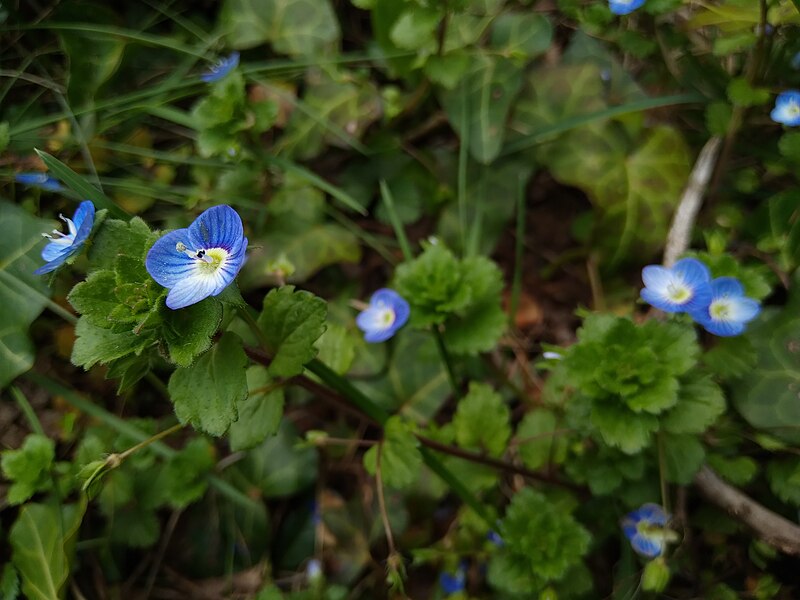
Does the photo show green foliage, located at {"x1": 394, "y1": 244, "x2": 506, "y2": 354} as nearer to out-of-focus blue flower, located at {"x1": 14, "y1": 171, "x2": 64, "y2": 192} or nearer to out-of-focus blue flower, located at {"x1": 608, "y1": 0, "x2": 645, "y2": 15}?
out-of-focus blue flower, located at {"x1": 608, "y1": 0, "x2": 645, "y2": 15}

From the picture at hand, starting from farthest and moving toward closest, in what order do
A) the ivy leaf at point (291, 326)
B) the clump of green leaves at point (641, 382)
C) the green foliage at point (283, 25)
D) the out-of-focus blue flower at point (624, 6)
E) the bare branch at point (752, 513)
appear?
the green foliage at point (283, 25)
the out-of-focus blue flower at point (624, 6)
the bare branch at point (752, 513)
the clump of green leaves at point (641, 382)
the ivy leaf at point (291, 326)

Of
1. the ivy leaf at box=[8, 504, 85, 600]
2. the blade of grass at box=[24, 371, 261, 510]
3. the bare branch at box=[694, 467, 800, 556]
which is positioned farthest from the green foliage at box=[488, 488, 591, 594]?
the ivy leaf at box=[8, 504, 85, 600]

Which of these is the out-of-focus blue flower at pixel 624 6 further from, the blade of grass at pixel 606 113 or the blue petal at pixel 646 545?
the blue petal at pixel 646 545

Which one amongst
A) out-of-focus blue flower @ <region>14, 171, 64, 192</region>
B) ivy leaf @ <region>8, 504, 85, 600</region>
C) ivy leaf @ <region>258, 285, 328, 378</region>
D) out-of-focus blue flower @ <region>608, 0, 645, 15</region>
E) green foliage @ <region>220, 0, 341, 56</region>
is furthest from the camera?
green foliage @ <region>220, 0, 341, 56</region>

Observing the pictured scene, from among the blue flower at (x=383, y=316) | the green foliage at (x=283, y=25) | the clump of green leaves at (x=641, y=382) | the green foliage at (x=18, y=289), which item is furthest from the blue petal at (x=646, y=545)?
the green foliage at (x=283, y=25)

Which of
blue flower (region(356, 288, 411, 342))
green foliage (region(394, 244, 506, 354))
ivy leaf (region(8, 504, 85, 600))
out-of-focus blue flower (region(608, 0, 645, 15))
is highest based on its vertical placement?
out-of-focus blue flower (region(608, 0, 645, 15))

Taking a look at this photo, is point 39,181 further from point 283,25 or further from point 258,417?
point 258,417

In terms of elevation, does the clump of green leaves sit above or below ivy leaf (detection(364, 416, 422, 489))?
above

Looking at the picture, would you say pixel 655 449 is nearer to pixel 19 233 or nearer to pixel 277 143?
pixel 277 143
